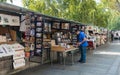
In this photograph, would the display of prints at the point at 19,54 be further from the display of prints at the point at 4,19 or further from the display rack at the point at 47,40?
the display rack at the point at 47,40

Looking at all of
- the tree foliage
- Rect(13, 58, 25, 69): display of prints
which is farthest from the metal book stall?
the tree foliage

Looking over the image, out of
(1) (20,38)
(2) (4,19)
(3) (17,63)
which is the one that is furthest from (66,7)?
(2) (4,19)

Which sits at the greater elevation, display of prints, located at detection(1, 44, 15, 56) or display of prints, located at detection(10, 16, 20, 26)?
display of prints, located at detection(10, 16, 20, 26)

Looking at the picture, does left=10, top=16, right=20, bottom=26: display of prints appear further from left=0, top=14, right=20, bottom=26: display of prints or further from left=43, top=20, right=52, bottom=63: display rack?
left=43, top=20, right=52, bottom=63: display rack

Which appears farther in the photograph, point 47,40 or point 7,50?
point 47,40

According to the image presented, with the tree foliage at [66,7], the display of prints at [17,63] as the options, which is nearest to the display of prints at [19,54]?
the display of prints at [17,63]

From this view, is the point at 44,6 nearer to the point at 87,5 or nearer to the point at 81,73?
the point at 87,5

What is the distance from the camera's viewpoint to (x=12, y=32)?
29.0 feet

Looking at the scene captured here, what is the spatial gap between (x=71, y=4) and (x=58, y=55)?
1139cm

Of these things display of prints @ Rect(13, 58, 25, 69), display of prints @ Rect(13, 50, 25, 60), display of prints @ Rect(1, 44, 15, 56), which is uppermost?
display of prints @ Rect(1, 44, 15, 56)

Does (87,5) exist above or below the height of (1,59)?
above

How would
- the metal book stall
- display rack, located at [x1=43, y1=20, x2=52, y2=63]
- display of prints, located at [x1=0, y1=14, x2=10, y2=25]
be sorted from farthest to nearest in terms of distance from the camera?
1. display rack, located at [x1=43, y1=20, x2=52, y2=63]
2. the metal book stall
3. display of prints, located at [x1=0, y1=14, x2=10, y2=25]

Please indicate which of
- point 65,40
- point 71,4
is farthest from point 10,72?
point 71,4

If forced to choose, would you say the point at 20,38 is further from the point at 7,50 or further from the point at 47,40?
the point at 47,40
